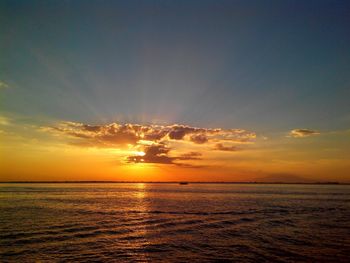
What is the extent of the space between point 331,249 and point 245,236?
8669mm

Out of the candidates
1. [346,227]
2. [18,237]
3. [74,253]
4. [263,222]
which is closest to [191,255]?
[74,253]

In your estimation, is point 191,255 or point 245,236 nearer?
point 191,255

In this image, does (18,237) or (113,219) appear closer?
(18,237)

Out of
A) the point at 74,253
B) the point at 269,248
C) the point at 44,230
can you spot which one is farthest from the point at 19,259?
the point at 269,248

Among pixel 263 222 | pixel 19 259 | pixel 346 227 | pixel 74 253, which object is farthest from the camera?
pixel 263 222

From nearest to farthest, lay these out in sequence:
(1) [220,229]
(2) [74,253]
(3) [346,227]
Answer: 1. (2) [74,253]
2. (1) [220,229]
3. (3) [346,227]

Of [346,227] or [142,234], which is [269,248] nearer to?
[142,234]

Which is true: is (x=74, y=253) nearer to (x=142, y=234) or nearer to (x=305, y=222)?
(x=142, y=234)

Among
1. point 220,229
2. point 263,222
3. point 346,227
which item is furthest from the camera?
point 263,222

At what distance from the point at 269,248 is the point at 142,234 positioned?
1354 centimetres

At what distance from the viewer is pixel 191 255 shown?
25953 mm

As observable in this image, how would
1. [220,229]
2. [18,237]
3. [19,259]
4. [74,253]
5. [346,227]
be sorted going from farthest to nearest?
1. [346,227]
2. [220,229]
3. [18,237]
4. [74,253]
5. [19,259]

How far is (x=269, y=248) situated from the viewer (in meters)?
28.8

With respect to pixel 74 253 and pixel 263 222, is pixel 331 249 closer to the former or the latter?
pixel 263 222
